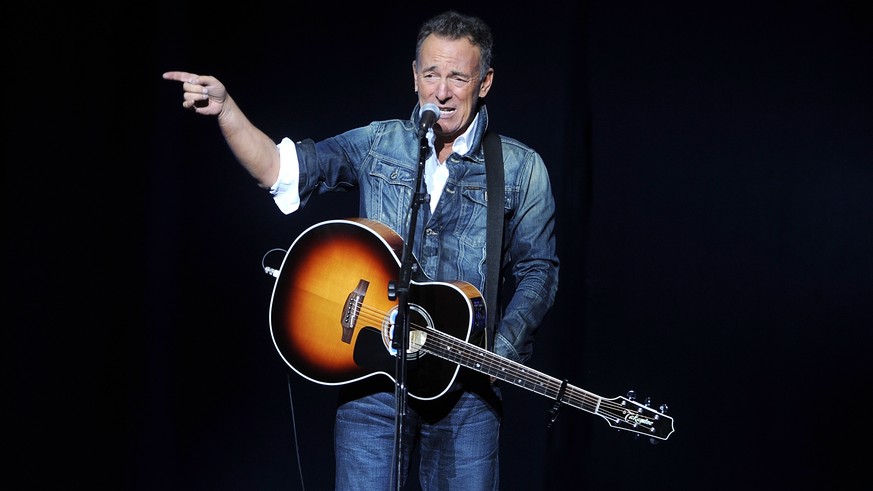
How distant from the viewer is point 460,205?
252cm

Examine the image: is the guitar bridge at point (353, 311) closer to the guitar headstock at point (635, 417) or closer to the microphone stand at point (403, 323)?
the microphone stand at point (403, 323)

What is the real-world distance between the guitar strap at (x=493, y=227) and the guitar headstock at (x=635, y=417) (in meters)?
0.35

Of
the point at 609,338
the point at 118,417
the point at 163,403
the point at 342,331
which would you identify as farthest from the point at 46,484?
the point at 609,338

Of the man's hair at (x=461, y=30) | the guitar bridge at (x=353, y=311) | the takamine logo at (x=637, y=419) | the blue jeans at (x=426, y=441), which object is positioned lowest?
the blue jeans at (x=426, y=441)

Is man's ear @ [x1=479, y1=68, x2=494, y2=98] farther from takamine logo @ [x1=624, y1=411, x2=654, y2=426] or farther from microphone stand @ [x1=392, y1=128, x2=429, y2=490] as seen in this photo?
→ takamine logo @ [x1=624, y1=411, x2=654, y2=426]

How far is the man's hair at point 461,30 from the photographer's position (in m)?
2.50

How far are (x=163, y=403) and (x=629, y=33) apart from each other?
2475 millimetres

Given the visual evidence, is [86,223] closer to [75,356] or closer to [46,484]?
[75,356]

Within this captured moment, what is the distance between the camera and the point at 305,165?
8.10 ft

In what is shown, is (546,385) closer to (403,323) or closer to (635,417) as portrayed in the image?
(635,417)

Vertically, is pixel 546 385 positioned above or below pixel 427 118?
below

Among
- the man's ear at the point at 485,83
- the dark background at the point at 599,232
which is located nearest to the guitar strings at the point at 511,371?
the man's ear at the point at 485,83

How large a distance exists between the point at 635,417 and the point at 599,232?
1664 mm

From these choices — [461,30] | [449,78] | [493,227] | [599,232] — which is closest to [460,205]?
[493,227]
